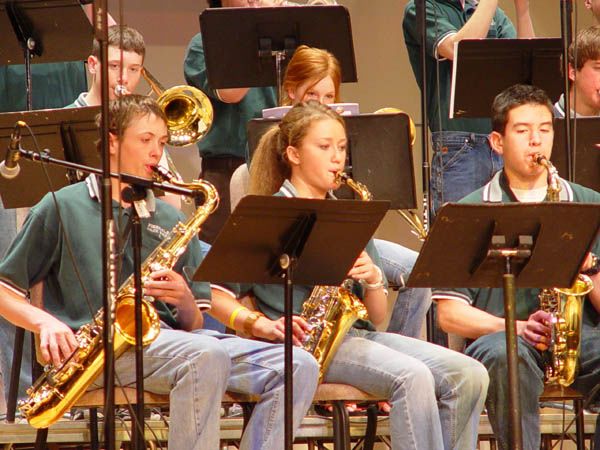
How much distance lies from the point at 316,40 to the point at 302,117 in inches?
35.1

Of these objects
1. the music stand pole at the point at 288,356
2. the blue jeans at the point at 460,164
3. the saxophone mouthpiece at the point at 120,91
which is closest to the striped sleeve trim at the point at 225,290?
the music stand pole at the point at 288,356

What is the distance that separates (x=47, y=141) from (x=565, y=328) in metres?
1.96

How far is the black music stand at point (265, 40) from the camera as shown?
4.81m

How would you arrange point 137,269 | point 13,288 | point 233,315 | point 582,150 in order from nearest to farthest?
point 137,269
point 13,288
point 233,315
point 582,150

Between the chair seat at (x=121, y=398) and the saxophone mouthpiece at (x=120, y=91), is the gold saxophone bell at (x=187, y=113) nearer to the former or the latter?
the saxophone mouthpiece at (x=120, y=91)

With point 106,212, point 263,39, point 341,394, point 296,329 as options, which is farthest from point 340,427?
point 263,39

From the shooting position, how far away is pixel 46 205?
12.7 feet

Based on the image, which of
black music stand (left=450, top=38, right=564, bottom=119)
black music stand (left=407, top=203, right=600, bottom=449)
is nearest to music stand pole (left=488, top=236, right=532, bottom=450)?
black music stand (left=407, top=203, right=600, bottom=449)

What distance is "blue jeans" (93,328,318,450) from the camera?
3.55 m

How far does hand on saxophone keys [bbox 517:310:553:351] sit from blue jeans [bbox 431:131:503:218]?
1384mm

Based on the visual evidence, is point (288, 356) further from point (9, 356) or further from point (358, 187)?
point (9, 356)

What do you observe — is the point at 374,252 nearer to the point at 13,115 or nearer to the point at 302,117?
the point at 302,117

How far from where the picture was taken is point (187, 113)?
16.6ft

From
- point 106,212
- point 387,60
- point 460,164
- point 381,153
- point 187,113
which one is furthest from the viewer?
point 387,60
